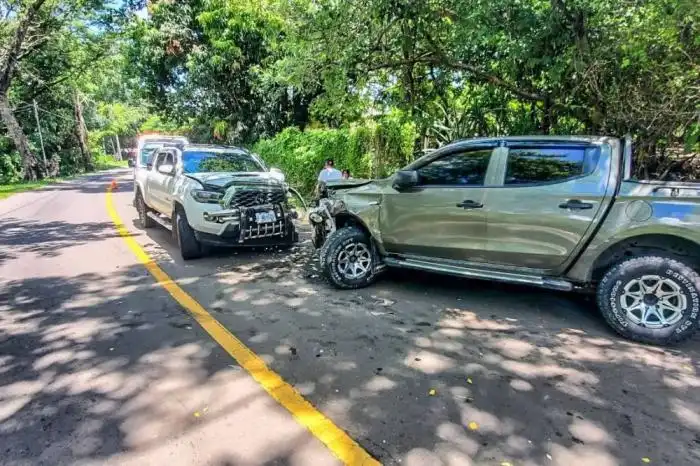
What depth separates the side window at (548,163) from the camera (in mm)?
4246

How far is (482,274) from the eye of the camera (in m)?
4.69

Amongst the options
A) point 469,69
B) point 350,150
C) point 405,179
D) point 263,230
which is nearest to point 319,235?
point 263,230

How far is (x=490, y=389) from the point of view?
321 cm

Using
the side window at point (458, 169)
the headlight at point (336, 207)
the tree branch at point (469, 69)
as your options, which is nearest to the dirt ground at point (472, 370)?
the headlight at point (336, 207)

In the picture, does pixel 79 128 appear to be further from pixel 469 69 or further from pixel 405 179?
pixel 405 179

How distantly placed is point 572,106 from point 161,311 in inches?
246

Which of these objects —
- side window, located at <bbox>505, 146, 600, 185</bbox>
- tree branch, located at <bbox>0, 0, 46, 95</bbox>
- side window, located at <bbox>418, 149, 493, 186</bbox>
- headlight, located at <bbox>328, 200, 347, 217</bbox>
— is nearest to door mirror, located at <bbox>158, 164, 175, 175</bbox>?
headlight, located at <bbox>328, 200, 347, 217</bbox>

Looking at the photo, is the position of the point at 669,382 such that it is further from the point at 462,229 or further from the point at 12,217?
the point at 12,217

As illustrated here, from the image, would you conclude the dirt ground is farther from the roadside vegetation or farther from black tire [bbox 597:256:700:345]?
the roadside vegetation

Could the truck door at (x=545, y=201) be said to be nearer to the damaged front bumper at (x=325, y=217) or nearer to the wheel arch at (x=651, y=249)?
the wheel arch at (x=651, y=249)

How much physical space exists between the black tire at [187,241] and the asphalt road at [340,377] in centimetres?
108

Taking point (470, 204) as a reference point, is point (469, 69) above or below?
above

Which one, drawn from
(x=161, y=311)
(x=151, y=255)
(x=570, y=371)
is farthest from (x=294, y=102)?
(x=570, y=371)

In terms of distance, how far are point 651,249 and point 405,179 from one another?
241 cm
